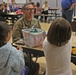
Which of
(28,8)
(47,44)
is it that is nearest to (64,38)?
(47,44)

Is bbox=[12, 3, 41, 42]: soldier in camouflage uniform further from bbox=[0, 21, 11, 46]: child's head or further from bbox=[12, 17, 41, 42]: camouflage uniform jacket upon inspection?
bbox=[0, 21, 11, 46]: child's head

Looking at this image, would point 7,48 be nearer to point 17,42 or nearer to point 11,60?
point 11,60

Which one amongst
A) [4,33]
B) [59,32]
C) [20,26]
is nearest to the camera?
[4,33]

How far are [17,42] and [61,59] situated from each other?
1.03 metres

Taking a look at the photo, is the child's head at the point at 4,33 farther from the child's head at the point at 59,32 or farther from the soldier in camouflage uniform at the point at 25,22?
the soldier in camouflage uniform at the point at 25,22

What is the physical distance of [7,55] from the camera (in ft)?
5.89

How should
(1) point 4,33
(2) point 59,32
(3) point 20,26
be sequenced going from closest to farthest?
(1) point 4,33 < (2) point 59,32 < (3) point 20,26

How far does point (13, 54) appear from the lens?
5.98ft

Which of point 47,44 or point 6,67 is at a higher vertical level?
point 47,44

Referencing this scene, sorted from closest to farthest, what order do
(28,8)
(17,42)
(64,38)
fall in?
(64,38)
(17,42)
(28,8)

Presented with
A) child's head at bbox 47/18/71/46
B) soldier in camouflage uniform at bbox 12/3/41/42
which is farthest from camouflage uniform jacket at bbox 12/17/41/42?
child's head at bbox 47/18/71/46

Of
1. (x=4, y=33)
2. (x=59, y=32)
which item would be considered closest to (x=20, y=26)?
(x=59, y=32)

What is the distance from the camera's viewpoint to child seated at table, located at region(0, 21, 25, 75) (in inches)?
69.9

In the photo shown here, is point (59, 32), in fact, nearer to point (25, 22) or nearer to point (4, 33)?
point (4, 33)
